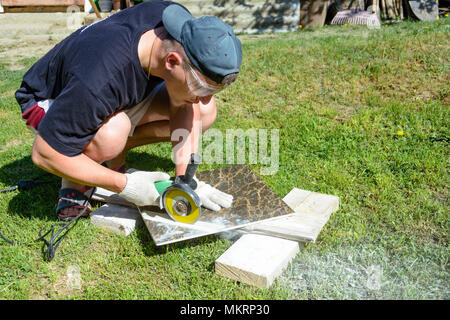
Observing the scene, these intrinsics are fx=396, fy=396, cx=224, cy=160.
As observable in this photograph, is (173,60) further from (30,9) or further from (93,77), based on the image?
(30,9)

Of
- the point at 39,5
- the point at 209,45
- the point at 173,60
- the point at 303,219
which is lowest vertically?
the point at 39,5

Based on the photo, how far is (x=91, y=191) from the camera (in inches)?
111

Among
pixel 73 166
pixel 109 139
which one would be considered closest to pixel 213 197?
pixel 109 139

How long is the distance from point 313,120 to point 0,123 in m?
3.46

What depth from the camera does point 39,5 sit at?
9.49m

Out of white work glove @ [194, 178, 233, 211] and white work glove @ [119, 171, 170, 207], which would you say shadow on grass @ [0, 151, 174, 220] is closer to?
white work glove @ [119, 171, 170, 207]

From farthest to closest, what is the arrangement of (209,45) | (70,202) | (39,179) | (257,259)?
(39,179), (70,202), (257,259), (209,45)

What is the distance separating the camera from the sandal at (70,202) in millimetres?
2682

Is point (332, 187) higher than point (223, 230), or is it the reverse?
point (223, 230)

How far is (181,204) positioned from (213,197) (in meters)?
0.30

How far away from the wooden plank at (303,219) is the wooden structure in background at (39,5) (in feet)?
28.0

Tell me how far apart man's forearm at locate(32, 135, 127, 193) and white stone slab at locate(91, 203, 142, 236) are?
37 centimetres
